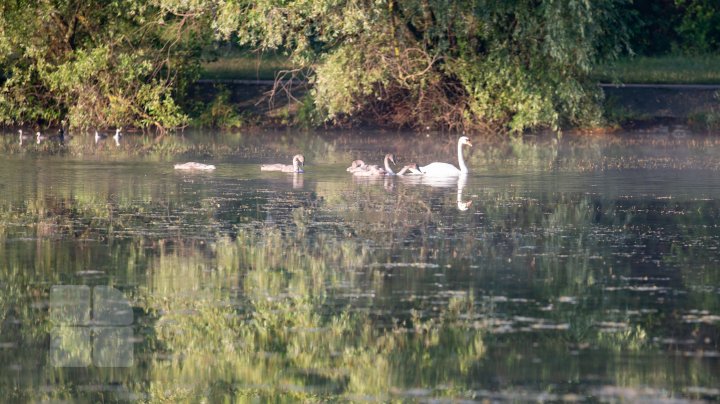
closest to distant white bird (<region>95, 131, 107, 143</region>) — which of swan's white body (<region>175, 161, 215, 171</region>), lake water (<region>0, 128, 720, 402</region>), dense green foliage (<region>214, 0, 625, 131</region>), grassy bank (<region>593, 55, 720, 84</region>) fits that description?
dense green foliage (<region>214, 0, 625, 131</region>)

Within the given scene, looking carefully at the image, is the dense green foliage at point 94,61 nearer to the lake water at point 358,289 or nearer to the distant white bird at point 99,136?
the distant white bird at point 99,136

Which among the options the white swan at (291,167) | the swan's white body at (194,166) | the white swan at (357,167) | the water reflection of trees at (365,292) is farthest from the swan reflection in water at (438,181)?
the swan's white body at (194,166)

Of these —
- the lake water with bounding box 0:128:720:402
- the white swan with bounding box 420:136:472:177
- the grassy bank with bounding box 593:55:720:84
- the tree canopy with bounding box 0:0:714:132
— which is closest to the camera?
the lake water with bounding box 0:128:720:402

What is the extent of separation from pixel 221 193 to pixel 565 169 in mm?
6182

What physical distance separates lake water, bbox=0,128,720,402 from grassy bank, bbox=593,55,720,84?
13.8m

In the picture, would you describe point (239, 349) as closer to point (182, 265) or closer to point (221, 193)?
point (182, 265)

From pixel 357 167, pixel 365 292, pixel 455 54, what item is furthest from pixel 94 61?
pixel 365 292

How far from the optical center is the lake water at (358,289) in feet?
26.7

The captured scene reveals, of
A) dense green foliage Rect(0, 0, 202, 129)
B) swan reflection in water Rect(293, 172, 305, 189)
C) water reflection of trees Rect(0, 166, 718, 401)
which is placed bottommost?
water reflection of trees Rect(0, 166, 718, 401)

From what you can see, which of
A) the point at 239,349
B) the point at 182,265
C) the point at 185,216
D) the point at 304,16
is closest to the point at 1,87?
the point at 304,16

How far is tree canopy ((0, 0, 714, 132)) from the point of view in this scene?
85.0ft

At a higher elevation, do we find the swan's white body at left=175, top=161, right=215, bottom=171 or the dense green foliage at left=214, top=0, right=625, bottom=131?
the dense green foliage at left=214, top=0, right=625, bottom=131

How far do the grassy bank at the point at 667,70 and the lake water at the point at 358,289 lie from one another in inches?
543

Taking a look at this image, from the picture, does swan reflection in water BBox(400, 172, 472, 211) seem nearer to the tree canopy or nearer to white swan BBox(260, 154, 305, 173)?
white swan BBox(260, 154, 305, 173)
